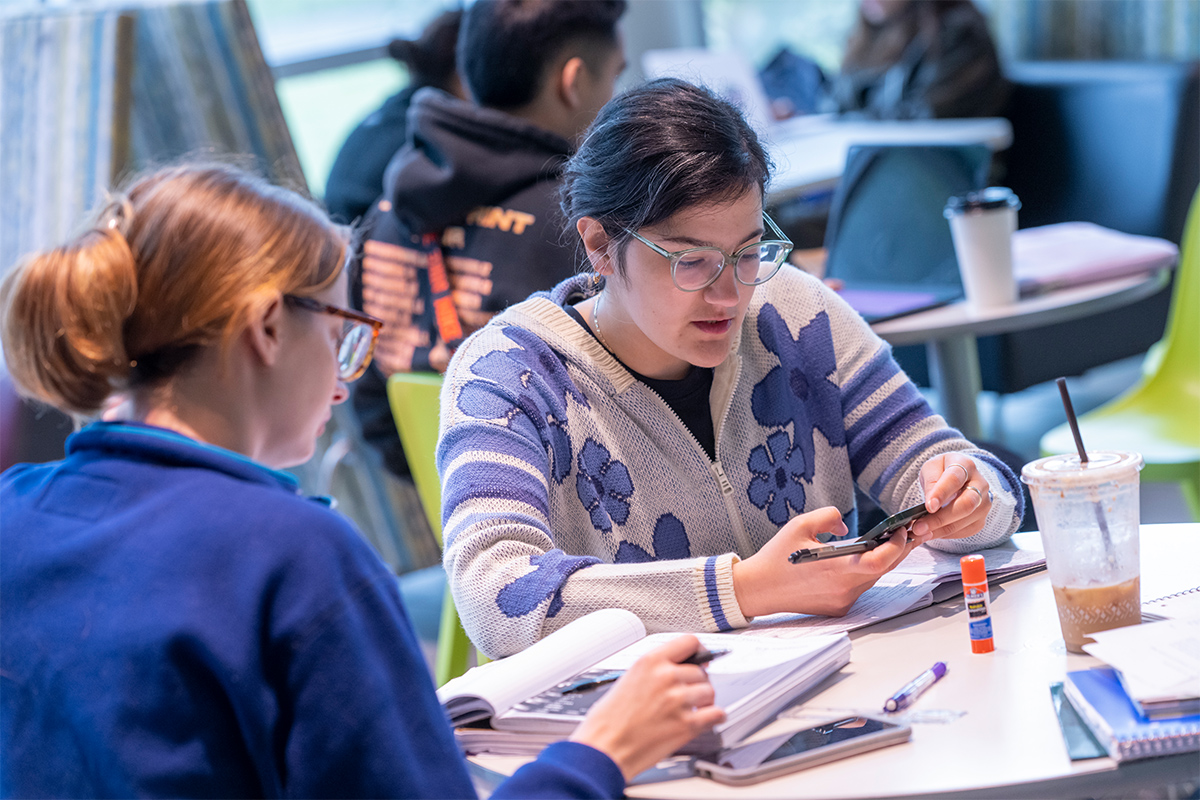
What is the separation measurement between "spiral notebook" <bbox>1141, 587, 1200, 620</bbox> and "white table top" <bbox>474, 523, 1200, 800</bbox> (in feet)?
0.08

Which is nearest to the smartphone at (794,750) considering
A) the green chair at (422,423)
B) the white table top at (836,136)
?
the green chair at (422,423)

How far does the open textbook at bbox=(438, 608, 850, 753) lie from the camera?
0.93 meters

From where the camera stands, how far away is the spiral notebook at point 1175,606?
104 cm

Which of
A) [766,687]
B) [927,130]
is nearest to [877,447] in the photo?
[766,687]

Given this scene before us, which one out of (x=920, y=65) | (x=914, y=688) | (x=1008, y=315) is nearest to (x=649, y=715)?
(x=914, y=688)

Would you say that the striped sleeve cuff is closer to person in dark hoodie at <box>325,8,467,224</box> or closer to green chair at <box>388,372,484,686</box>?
green chair at <box>388,372,484,686</box>

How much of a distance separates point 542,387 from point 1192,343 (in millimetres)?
1584

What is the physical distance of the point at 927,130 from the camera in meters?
3.98

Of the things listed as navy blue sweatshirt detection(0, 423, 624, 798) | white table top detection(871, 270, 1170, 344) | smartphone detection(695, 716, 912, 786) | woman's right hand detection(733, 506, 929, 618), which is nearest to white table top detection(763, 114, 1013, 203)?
white table top detection(871, 270, 1170, 344)

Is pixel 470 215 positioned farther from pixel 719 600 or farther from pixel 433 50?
pixel 719 600

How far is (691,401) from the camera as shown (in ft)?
4.75

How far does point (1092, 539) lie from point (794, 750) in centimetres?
32

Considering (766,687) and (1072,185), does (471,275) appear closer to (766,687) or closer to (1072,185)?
(766,687)

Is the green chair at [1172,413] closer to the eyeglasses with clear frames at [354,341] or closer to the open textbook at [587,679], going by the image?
the open textbook at [587,679]
